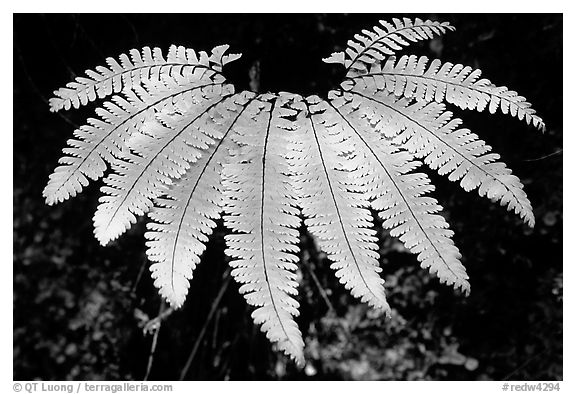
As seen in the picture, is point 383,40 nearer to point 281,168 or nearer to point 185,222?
point 281,168

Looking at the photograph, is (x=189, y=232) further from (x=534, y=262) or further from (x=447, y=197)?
(x=534, y=262)

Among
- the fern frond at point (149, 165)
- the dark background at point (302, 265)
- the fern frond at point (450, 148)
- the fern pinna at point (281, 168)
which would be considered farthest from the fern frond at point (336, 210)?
the dark background at point (302, 265)

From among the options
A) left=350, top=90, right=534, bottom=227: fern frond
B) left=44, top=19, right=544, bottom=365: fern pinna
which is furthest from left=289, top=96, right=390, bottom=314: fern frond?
left=350, top=90, right=534, bottom=227: fern frond

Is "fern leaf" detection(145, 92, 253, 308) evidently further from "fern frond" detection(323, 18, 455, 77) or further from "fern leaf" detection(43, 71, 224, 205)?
"fern frond" detection(323, 18, 455, 77)

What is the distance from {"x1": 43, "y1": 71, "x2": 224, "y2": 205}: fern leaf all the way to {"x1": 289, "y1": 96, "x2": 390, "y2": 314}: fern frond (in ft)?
1.30

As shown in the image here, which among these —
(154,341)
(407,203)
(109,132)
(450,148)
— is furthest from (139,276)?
(450,148)

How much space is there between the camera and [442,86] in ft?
4.82

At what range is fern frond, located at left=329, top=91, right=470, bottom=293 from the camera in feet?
4.28

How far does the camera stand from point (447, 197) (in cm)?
205

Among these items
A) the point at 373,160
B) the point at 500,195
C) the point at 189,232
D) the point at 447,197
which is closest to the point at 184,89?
the point at 189,232

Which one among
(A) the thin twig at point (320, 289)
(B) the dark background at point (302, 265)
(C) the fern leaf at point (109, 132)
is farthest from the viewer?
(A) the thin twig at point (320, 289)

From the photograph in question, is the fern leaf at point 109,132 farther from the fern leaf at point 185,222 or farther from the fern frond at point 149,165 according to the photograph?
the fern leaf at point 185,222

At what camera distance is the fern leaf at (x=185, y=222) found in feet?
4.28

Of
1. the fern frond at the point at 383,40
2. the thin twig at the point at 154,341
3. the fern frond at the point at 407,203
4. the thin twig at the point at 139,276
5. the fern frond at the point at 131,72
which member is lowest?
the thin twig at the point at 154,341
